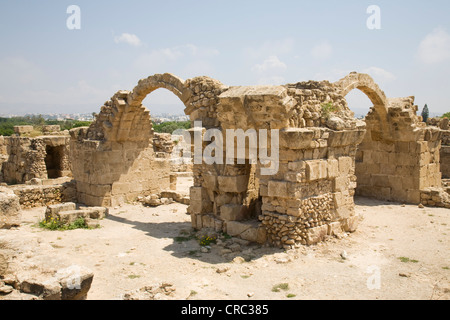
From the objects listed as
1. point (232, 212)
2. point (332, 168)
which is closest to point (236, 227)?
point (232, 212)

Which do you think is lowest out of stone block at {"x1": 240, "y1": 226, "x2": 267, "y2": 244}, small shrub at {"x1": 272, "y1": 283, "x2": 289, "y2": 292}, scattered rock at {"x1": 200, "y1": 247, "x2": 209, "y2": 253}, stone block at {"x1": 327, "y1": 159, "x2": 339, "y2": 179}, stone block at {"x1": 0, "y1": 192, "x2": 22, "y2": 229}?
small shrub at {"x1": 272, "y1": 283, "x2": 289, "y2": 292}

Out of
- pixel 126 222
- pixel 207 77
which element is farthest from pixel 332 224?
pixel 126 222

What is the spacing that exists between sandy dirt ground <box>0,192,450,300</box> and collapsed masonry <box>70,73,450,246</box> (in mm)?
580

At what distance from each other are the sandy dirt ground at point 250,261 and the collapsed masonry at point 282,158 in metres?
0.58

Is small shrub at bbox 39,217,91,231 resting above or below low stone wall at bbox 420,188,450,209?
below

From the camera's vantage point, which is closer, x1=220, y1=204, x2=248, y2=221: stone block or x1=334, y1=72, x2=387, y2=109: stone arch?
x1=220, y1=204, x2=248, y2=221: stone block

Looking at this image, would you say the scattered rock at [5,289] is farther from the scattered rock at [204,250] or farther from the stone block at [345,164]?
the stone block at [345,164]

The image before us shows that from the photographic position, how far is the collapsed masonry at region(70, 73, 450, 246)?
23.0 ft

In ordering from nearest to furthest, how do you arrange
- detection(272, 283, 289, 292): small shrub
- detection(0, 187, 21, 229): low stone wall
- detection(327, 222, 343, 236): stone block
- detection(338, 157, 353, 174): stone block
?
1. detection(272, 283, 289, 292): small shrub
2. detection(0, 187, 21, 229): low stone wall
3. detection(327, 222, 343, 236): stone block
4. detection(338, 157, 353, 174): stone block

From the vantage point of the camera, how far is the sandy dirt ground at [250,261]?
5.39 m

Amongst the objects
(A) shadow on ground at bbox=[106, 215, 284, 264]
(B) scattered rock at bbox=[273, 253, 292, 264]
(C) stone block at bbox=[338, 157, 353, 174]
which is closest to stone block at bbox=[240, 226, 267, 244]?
(A) shadow on ground at bbox=[106, 215, 284, 264]

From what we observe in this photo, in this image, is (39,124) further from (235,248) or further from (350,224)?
(350,224)

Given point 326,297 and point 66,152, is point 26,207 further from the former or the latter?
point 326,297

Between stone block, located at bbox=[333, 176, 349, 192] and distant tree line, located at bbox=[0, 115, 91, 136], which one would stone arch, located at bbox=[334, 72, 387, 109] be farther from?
distant tree line, located at bbox=[0, 115, 91, 136]
